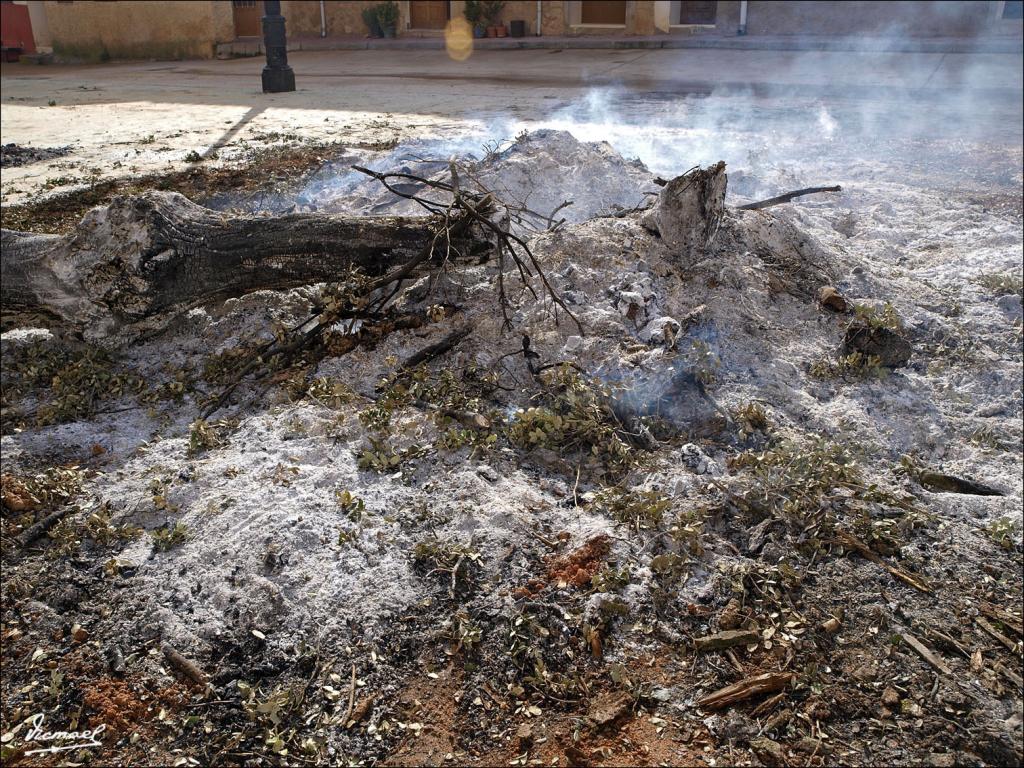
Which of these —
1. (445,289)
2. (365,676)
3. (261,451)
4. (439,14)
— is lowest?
(365,676)

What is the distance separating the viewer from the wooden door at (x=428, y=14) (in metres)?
20.1

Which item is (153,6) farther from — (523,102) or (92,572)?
(92,572)

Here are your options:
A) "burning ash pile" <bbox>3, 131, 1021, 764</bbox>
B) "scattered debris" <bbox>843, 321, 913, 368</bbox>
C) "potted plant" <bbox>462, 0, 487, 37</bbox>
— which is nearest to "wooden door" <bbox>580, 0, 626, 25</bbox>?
"potted plant" <bbox>462, 0, 487, 37</bbox>

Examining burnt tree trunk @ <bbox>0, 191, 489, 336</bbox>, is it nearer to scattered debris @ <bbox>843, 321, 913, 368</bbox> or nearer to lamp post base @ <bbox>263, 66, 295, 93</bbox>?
scattered debris @ <bbox>843, 321, 913, 368</bbox>

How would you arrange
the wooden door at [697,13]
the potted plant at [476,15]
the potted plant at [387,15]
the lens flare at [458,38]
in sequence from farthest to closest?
the potted plant at [387,15] < the potted plant at [476,15] < the wooden door at [697,13] < the lens flare at [458,38]

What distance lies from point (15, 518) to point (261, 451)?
89 centimetres

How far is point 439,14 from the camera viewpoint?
20250mm

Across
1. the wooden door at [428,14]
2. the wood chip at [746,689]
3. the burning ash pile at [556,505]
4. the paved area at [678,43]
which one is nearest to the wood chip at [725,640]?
the burning ash pile at [556,505]

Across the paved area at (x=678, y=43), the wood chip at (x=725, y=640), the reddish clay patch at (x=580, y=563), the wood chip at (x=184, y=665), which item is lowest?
the wood chip at (x=184, y=665)

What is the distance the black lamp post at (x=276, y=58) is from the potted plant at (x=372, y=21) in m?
8.35

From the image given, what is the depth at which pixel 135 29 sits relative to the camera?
19469 mm

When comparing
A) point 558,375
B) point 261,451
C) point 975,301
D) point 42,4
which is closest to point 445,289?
point 558,375

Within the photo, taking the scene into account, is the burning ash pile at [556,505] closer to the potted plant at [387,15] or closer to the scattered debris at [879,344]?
the scattered debris at [879,344]

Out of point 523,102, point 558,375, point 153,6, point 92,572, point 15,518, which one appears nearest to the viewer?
point 92,572
